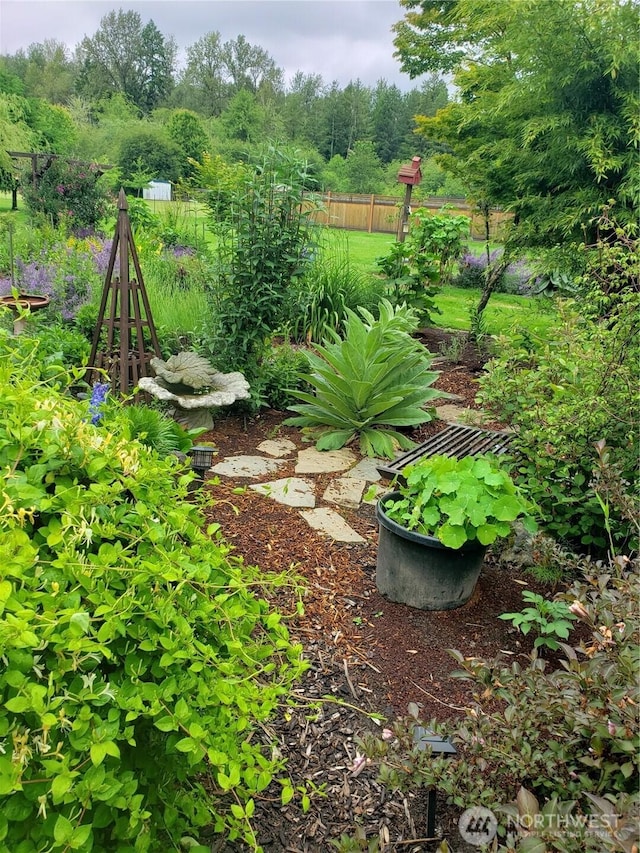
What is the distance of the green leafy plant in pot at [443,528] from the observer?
6.75 ft

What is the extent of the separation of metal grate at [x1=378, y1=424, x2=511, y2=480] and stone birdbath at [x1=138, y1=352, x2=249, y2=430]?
108 centimetres

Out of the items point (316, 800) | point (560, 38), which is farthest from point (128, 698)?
point (560, 38)

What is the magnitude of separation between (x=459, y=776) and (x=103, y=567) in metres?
0.81

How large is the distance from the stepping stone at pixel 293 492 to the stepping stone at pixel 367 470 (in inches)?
12.2

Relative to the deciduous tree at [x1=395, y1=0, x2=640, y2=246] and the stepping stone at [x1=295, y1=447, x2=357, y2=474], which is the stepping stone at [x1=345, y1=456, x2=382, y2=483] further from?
the deciduous tree at [x1=395, y1=0, x2=640, y2=246]

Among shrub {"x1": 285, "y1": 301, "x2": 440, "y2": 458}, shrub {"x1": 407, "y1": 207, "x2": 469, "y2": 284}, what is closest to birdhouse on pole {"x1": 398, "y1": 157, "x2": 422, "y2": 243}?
shrub {"x1": 407, "y1": 207, "x2": 469, "y2": 284}

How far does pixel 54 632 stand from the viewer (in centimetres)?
87

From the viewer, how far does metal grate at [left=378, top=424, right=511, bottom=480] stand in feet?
10.8

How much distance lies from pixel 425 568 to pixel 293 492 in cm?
114

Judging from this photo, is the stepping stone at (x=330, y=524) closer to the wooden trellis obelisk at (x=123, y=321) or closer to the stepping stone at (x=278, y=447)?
the stepping stone at (x=278, y=447)

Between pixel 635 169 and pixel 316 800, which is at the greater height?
pixel 635 169

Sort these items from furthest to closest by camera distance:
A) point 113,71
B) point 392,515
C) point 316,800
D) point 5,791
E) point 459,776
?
point 113,71 → point 392,515 → point 316,800 → point 459,776 → point 5,791

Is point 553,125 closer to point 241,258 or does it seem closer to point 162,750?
point 241,258

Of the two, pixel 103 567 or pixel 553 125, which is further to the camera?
pixel 553 125
